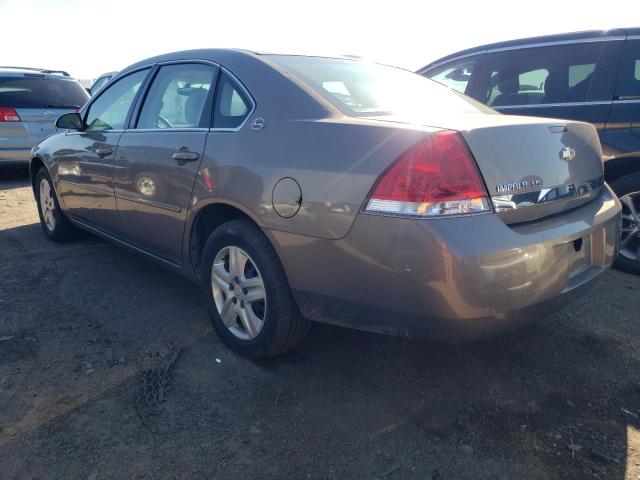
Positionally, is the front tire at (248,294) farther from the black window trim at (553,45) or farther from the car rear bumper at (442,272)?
the black window trim at (553,45)

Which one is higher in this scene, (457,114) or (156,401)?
(457,114)

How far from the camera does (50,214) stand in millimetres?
4855

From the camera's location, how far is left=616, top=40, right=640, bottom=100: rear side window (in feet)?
12.3

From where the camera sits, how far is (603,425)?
2.20 metres

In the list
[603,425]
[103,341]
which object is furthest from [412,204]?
[103,341]

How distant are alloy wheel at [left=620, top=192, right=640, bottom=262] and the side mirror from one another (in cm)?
425

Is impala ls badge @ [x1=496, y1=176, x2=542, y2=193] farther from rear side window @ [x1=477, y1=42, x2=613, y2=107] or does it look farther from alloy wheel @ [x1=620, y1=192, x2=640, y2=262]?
rear side window @ [x1=477, y1=42, x2=613, y2=107]

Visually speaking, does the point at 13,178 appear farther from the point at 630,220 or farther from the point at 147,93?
the point at 630,220

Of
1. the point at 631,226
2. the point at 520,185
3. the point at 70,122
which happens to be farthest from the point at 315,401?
the point at 70,122

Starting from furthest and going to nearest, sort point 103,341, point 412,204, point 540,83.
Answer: point 540,83
point 103,341
point 412,204

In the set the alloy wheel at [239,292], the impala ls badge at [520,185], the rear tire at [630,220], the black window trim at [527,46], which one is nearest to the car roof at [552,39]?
the black window trim at [527,46]

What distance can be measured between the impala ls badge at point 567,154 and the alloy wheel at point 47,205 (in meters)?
4.25

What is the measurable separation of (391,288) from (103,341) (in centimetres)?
183

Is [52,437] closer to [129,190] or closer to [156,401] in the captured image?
[156,401]
